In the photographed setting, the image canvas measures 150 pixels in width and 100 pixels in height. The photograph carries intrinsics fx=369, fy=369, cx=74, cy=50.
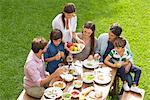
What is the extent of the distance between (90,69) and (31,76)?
88 centimetres

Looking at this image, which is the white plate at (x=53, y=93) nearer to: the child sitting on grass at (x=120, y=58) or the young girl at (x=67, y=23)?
the child sitting on grass at (x=120, y=58)

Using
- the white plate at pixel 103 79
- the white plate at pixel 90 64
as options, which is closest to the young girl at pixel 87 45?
the white plate at pixel 90 64

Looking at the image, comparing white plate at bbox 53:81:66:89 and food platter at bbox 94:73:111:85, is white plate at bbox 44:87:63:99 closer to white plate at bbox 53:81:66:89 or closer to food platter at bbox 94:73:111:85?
white plate at bbox 53:81:66:89

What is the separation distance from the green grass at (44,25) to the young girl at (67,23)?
43.7 inches

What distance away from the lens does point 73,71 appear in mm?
5141

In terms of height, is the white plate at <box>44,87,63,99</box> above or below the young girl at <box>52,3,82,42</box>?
below

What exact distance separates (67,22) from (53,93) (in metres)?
1.63

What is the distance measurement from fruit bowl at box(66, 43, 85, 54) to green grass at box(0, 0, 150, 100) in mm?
1145

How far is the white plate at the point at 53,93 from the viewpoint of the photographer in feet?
15.4

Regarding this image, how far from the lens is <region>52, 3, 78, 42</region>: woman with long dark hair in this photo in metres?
5.78


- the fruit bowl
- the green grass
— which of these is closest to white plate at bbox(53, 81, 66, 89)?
the fruit bowl

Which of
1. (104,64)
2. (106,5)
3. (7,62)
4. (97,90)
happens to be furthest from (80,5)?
(97,90)

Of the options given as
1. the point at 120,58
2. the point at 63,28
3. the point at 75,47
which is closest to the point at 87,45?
the point at 75,47

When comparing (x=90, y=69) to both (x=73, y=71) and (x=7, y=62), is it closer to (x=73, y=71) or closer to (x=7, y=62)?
(x=73, y=71)
